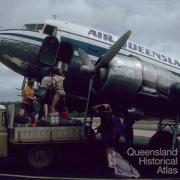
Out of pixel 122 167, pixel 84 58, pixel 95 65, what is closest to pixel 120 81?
pixel 95 65

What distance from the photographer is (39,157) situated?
11.0 metres

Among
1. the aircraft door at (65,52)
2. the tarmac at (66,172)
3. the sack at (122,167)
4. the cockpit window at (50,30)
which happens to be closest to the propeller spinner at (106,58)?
the aircraft door at (65,52)

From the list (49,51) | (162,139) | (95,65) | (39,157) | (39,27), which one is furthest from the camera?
(39,27)

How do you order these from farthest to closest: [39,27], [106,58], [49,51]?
[39,27]
[49,51]
[106,58]

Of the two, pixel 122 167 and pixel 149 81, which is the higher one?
pixel 149 81

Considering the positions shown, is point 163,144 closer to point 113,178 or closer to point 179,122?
point 179,122

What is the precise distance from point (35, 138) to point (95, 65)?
11.4ft

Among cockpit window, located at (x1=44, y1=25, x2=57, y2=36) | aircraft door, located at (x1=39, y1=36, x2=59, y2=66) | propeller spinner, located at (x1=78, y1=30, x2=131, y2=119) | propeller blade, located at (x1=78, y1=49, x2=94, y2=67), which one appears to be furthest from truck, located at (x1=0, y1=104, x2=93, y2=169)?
cockpit window, located at (x1=44, y1=25, x2=57, y2=36)

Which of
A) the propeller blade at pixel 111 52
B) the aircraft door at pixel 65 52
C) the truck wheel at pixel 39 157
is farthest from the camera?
the aircraft door at pixel 65 52

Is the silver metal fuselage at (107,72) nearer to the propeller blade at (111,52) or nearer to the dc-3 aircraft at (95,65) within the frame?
the dc-3 aircraft at (95,65)

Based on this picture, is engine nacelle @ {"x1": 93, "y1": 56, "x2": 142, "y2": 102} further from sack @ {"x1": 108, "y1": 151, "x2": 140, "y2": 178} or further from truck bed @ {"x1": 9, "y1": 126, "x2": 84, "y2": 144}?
sack @ {"x1": 108, "y1": 151, "x2": 140, "y2": 178}

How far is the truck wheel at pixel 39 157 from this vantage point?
11.0m

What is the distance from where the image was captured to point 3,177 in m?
9.73

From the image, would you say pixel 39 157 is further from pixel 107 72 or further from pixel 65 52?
pixel 65 52
